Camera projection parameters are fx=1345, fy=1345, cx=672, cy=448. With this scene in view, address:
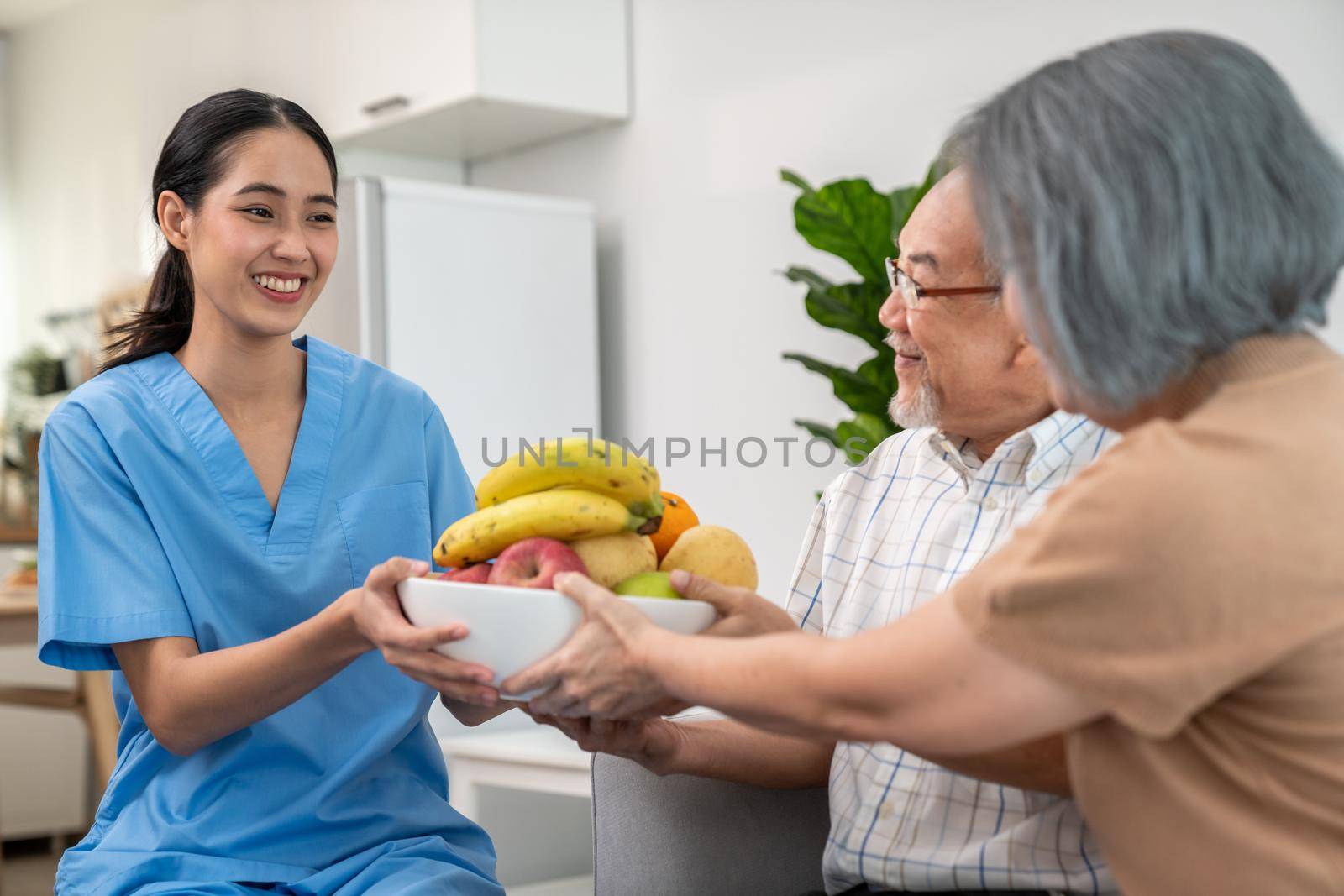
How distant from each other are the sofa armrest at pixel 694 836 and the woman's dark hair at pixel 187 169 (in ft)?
2.19

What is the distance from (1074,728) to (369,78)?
9.66 ft

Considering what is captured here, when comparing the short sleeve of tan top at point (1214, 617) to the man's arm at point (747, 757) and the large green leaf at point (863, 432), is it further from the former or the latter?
the large green leaf at point (863, 432)

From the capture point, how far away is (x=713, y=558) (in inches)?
44.9

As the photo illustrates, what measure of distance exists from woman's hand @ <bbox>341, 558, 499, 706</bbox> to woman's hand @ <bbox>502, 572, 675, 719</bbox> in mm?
43

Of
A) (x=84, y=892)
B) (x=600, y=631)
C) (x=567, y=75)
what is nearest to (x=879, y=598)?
(x=600, y=631)

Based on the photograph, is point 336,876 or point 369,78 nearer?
point 336,876

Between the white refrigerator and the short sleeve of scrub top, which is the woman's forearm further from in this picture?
the white refrigerator

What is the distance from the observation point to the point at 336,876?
1281 millimetres

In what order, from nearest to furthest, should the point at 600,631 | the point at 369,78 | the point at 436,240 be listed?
the point at 600,631 → the point at 436,240 → the point at 369,78

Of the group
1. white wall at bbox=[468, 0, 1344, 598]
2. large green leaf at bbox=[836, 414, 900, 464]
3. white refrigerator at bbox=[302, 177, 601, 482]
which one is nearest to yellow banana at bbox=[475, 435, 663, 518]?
large green leaf at bbox=[836, 414, 900, 464]

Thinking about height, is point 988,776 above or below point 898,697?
below

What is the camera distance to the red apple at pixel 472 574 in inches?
41.4

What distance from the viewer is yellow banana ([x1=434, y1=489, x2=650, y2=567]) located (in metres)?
1.05

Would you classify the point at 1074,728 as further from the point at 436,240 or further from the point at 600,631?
the point at 436,240
